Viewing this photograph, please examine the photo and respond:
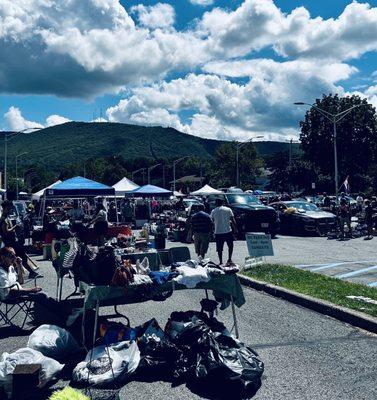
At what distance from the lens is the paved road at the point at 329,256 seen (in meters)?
13.0

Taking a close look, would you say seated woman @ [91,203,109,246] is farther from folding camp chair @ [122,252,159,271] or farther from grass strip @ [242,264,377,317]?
folding camp chair @ [122,252,159,271]

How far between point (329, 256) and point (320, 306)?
26.6ft

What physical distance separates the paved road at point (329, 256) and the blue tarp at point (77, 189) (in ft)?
17.3

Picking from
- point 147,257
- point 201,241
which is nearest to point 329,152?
point 201,241

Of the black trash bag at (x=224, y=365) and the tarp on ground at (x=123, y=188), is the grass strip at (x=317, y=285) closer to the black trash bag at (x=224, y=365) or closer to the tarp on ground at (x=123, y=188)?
the black trash bag at (x=224, y=365)

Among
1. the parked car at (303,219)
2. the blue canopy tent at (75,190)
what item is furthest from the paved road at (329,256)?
the blue canopy tent at (75,190)

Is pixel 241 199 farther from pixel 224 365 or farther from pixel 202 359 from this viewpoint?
pixel 224 365

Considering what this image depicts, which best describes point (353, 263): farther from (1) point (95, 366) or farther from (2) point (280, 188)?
(2) point (280, 188)

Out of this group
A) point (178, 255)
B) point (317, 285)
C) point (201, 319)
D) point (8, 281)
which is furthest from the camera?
point (317, 285)

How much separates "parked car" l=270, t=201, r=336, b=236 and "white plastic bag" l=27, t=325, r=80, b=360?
1983 cm

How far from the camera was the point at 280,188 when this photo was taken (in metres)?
84.5

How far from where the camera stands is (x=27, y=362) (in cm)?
549

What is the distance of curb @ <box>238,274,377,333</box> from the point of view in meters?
7.68

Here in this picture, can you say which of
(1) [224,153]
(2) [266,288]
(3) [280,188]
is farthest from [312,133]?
(2) [266,288]
